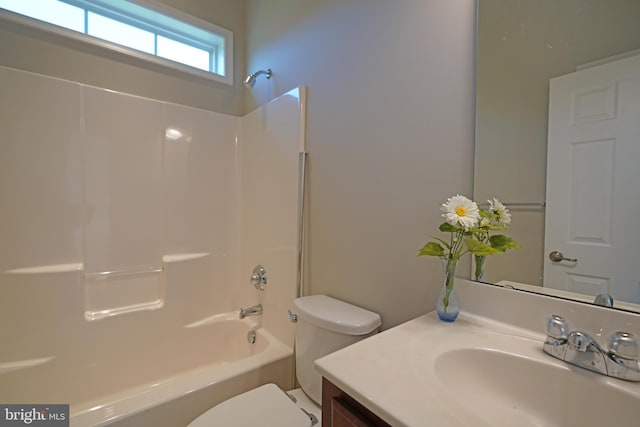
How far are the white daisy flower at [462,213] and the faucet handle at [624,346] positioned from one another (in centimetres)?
37

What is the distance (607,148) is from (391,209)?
64cm

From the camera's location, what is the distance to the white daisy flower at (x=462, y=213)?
2.64ft

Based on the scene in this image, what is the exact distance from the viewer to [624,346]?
0.59 metres

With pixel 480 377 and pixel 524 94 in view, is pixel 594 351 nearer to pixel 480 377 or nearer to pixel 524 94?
pixel 480 377

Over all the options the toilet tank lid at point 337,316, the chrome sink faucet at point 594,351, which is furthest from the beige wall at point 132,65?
the chrome sink faucet at point 594,351

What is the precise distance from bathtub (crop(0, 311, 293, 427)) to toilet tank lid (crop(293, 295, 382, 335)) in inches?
17.3

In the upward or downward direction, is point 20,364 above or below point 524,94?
below

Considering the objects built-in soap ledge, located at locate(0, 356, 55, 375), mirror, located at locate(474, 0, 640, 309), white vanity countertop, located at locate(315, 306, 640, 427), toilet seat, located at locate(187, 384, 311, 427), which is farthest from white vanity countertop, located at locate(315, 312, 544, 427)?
built-in soap ledge, located at locate(0, 356, 55, 375)

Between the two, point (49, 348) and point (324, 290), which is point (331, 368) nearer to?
point (324, 290)

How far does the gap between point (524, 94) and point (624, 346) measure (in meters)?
0.71

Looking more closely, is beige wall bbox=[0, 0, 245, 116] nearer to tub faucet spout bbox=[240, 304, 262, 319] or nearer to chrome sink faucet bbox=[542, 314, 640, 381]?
tub faucet spout bbox=[240, 304, 262, 319]

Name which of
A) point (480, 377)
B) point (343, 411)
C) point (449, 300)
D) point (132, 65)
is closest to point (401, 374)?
point (343, 411)

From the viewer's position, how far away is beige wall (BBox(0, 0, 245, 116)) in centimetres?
156

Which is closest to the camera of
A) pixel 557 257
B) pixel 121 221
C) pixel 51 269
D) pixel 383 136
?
pixel 557 257
